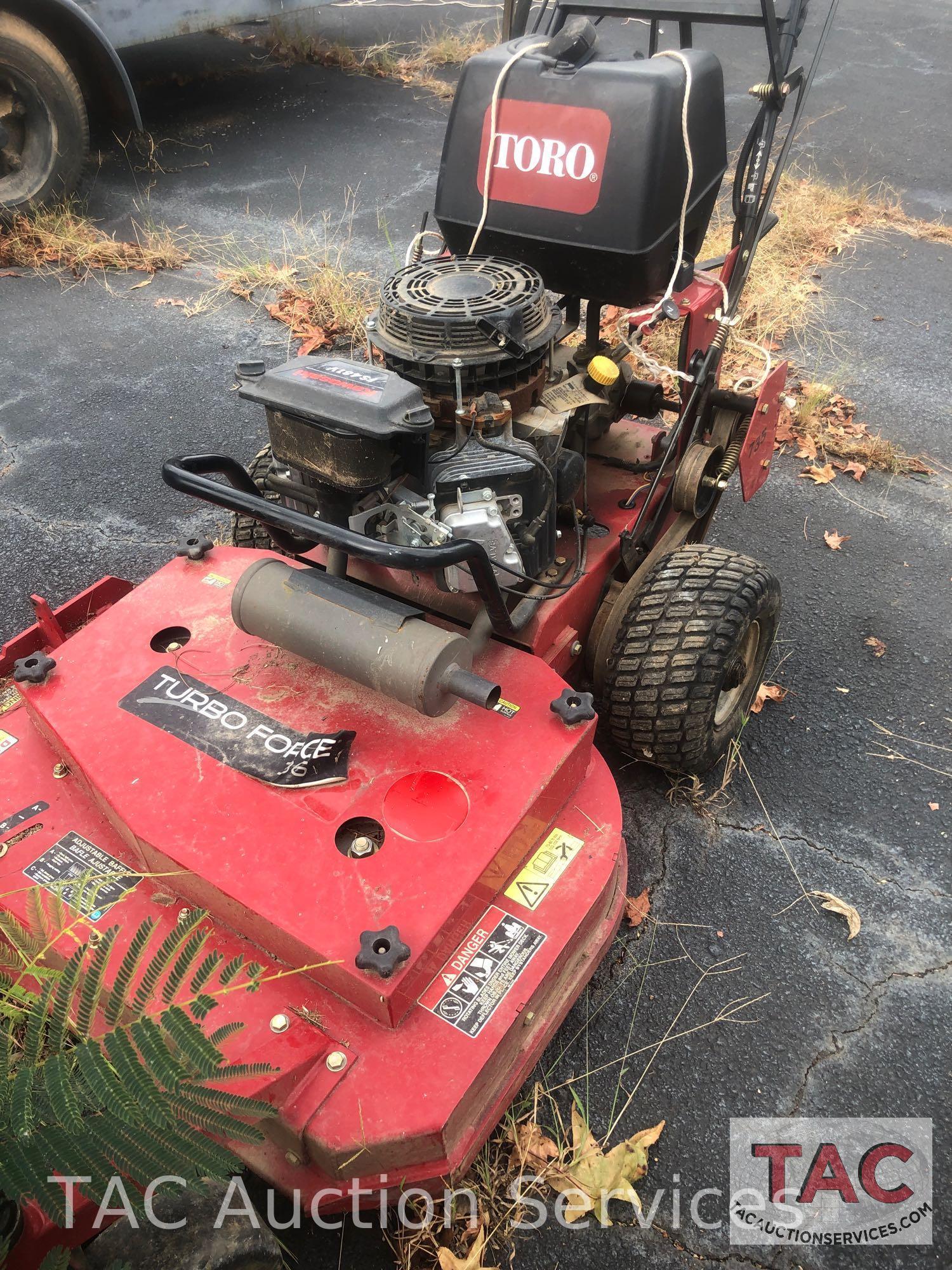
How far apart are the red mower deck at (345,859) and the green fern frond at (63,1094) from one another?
0.83ft

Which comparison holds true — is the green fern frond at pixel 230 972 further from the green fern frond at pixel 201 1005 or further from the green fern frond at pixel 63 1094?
the green fern frond at pixel 63 1094

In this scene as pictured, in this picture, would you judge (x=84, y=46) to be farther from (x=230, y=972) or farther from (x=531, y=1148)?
(x=531, y=1148)

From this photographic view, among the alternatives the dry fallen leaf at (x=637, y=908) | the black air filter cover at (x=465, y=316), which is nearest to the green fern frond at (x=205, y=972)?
the dry fallen leaf at (x=637, y=908)

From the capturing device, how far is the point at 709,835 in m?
2.41

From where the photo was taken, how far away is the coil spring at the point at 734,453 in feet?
8.46

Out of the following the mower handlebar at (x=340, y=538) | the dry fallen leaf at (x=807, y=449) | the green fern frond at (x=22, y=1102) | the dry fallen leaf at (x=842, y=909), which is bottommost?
the dry fallen leaf at (x=842, y=909)

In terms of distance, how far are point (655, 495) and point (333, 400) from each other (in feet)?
3.78

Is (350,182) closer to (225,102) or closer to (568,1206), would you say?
(225,102)

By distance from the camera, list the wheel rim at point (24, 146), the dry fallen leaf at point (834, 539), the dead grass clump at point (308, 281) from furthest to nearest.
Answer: the wheel rim at point (24, 146)
the dead grass clump at point (308, 281)
the dry fallen leaf at point (834, 539)

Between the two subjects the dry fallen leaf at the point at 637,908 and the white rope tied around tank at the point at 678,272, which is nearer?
the white rope tied around tank at the point at 678,272

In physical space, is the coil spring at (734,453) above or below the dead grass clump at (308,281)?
above

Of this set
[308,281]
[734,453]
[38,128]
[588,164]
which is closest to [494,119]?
[588,164]

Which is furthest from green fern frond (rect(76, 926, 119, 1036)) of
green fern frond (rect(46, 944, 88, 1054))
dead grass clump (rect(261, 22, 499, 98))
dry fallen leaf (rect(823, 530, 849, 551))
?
dead grass clump (rect(261, 22, 499, 98))

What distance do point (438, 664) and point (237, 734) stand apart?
45cm
